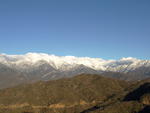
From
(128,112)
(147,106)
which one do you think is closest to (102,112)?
(128,112)

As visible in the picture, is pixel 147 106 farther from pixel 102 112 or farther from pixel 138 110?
pixel 102 112

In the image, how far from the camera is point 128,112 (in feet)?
653

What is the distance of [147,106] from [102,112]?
30.0m

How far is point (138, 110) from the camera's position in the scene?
196m

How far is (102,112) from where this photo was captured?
7854 inches

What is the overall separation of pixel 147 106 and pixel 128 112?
13.2 m

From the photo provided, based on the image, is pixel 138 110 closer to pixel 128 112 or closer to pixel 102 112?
pixel 128 112

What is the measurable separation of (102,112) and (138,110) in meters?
23.8

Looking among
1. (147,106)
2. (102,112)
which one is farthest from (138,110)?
(102,112)

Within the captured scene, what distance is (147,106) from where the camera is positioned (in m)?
196

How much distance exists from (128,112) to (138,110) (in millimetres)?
7032

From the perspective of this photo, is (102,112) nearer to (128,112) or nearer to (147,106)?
(128,112)
